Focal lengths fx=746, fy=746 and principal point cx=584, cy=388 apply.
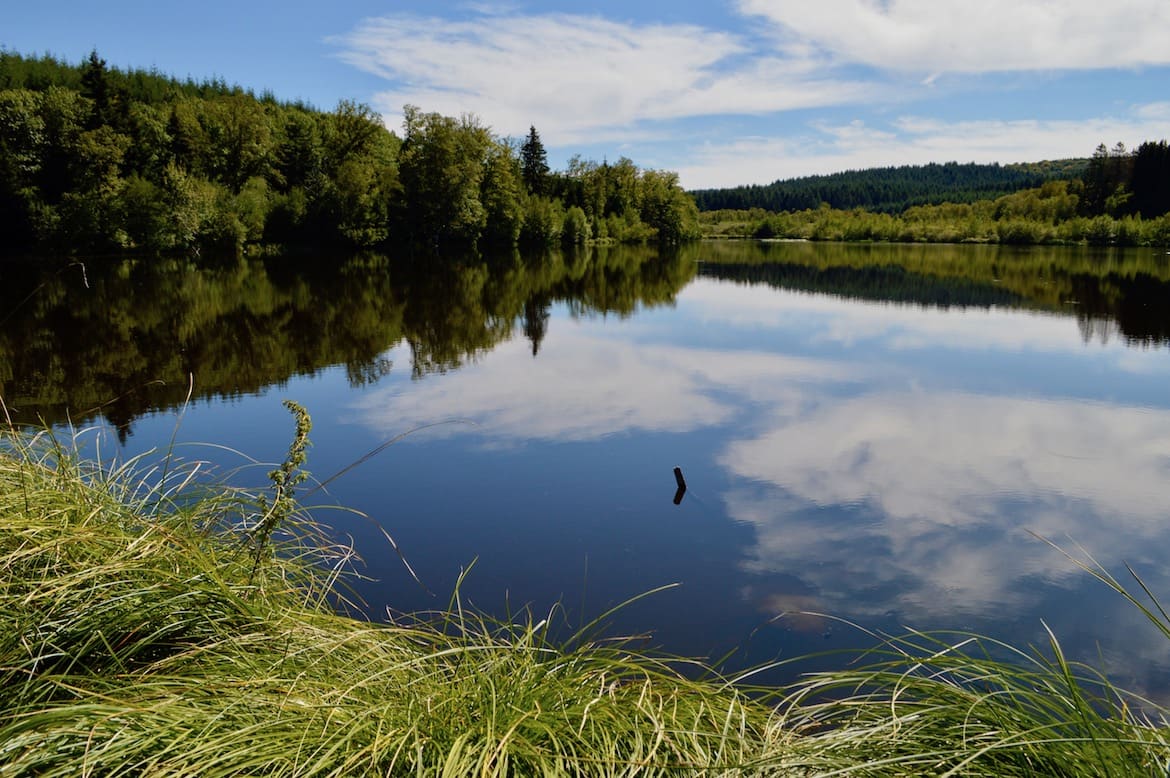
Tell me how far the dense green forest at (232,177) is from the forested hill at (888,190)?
94.8 metres

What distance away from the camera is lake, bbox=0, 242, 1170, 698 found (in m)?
6.09

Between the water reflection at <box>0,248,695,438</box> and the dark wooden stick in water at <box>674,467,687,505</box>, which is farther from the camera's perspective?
the water reflection at <box>0,248,695,438</box>

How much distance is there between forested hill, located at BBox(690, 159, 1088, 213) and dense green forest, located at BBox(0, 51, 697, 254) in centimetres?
9482

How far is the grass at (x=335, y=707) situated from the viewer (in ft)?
6.86

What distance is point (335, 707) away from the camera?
234 centimetres

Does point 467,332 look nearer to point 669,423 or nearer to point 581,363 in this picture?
point 581,363

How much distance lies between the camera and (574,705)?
2.59 m

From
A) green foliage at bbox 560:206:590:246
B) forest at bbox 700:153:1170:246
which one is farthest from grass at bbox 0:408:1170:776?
forest at bbox 700:153:1170:246

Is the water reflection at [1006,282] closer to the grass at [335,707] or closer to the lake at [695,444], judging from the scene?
the lake at [695,444]

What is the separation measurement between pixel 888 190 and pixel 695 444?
564 feet

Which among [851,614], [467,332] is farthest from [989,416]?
[467,332]

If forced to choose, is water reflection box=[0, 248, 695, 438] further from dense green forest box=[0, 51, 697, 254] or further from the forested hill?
the forested hill

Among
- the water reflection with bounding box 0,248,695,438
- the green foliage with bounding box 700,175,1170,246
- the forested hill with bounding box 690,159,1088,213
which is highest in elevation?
the forested hill with bounding box 690,159,1088,213

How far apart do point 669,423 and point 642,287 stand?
2253cm
